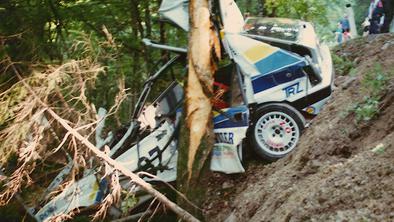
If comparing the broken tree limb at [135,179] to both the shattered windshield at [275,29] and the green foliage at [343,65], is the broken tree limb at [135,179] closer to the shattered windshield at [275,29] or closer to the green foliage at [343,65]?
the shattered windshield at [275,29]

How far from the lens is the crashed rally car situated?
8172mm

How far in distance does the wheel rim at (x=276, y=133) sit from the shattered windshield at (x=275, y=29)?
4.49ft

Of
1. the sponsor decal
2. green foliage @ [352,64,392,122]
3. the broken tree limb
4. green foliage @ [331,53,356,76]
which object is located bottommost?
green foliage @ [331,53,356,76]

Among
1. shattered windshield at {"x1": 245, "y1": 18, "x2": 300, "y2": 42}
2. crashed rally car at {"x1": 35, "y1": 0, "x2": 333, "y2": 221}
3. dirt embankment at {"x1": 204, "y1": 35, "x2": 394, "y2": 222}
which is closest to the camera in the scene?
dirt embankment at {"x1": 204, "y1": 35, "x2": 394, "y2": 222}

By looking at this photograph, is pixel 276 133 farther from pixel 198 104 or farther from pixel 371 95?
pixel 371 95

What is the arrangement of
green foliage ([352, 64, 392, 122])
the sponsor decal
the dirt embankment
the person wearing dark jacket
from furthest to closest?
the person wearing dark jacket, the sponsor decal, green foliage ([352, 64, 392, 122]), the dirt embankment

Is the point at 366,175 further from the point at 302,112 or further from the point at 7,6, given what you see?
the point at 7,6

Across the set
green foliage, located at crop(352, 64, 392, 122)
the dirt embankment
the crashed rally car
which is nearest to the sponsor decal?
the crashed rally car

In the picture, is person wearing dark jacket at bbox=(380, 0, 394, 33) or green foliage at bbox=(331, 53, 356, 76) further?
green foliage at bbox=(331, 53, 356, 76)

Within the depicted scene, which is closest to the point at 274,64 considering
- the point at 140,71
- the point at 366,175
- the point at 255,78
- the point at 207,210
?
the point at 255,78

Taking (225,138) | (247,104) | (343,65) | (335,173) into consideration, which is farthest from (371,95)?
(343,65)

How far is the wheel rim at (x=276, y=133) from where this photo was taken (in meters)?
8.10

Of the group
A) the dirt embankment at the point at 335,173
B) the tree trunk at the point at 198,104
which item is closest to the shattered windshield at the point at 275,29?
the dirt embankment at the point at 335,173

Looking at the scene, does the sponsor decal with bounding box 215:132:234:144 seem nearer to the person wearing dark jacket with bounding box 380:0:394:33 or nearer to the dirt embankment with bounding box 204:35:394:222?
the dirt embankment with bounding box 204:35:394:222
